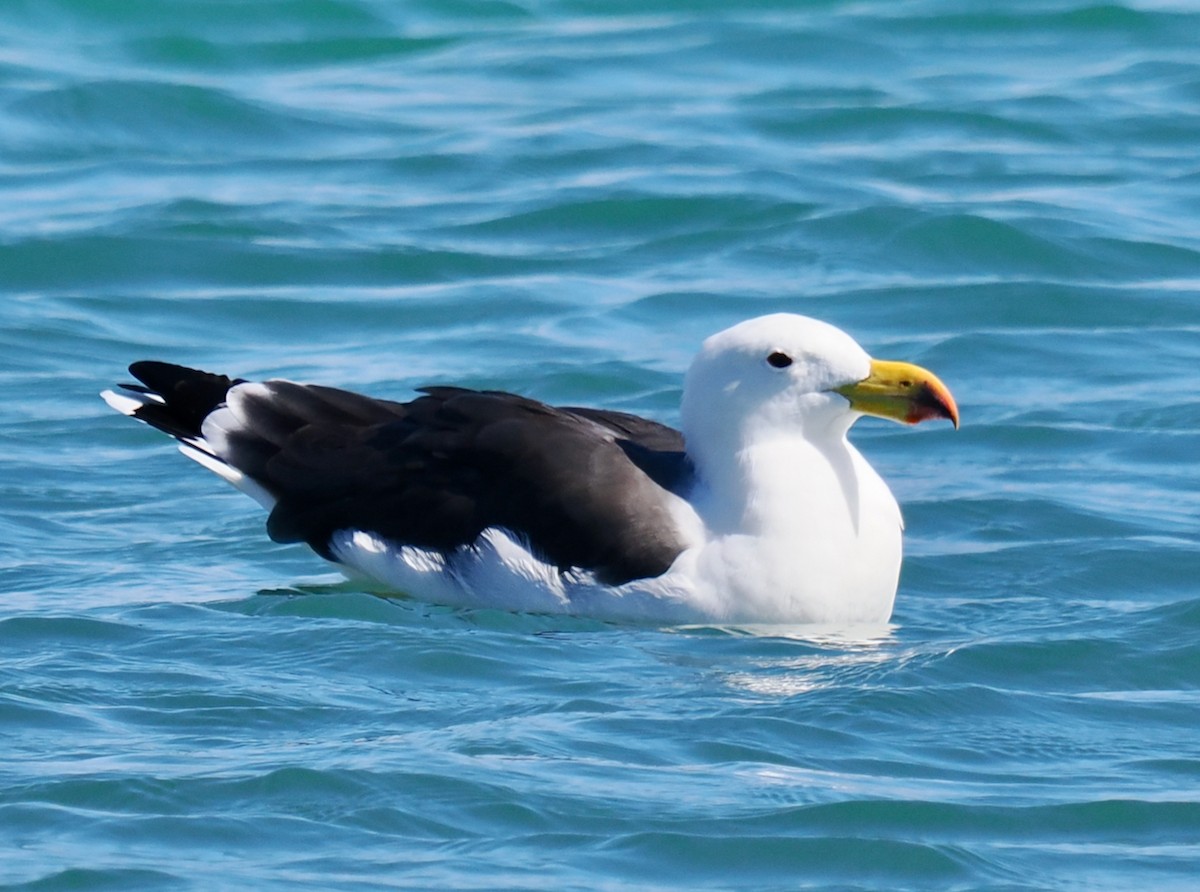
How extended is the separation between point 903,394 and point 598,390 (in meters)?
3.60

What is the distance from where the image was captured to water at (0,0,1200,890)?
602cm

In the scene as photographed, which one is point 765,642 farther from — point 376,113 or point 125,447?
point 376,113

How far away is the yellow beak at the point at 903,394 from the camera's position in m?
7.75

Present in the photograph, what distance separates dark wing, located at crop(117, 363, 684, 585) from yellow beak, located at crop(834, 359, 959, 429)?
0.69 metres

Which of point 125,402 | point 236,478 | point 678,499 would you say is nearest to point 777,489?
point 678,499

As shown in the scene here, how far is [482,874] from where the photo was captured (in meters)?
5.67

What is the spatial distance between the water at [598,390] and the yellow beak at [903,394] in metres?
0.70

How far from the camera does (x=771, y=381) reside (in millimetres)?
7867

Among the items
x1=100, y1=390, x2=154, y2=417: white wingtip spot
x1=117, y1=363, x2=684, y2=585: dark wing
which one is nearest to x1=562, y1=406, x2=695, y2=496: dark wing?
x1=117, y1=363, x2=684, y2=585: dark wing

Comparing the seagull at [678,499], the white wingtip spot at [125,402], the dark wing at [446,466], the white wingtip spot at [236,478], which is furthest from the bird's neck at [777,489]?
the white wingtip spot at [125,402]

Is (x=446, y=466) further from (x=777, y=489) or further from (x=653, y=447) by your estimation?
(x=777, y=489)

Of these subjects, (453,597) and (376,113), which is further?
(376,113)

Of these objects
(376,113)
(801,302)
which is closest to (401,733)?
(801,302)

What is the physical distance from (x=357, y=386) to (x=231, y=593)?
2995mm
